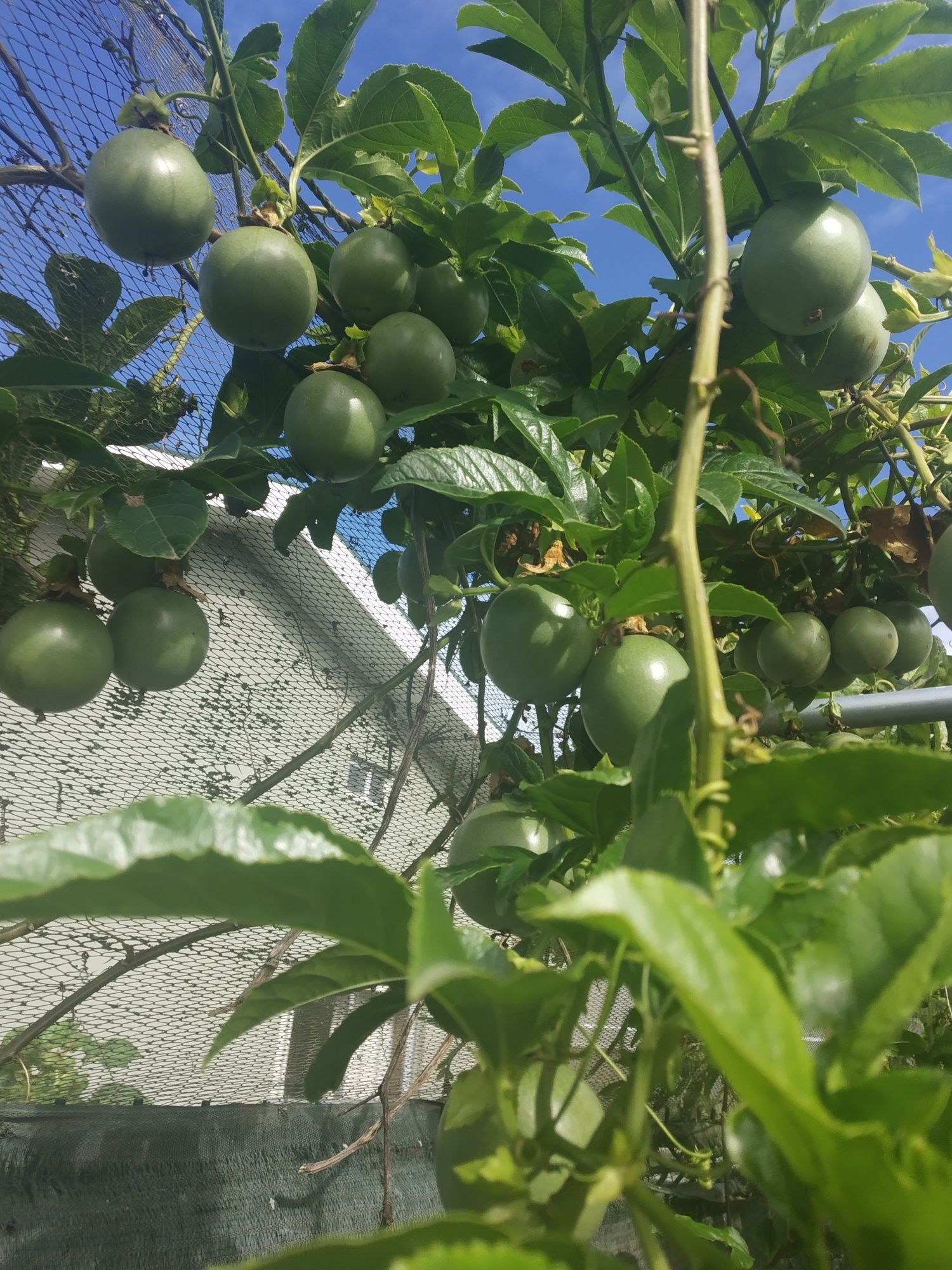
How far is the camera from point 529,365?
0.75 metres

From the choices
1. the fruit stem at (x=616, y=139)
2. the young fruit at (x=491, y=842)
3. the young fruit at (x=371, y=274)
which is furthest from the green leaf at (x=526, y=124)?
the young fruit at (x=491, y=842)

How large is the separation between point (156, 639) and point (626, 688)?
407 millimetres

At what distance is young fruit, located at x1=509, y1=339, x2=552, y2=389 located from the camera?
2.42 feet

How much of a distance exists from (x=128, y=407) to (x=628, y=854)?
730 millimetres

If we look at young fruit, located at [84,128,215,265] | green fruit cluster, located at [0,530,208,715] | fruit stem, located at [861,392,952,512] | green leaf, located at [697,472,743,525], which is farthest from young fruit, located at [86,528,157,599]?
fruit stem, located at [861,392,952,512]

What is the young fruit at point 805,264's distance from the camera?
574mm

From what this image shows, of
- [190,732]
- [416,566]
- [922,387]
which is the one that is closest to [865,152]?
[922,387]

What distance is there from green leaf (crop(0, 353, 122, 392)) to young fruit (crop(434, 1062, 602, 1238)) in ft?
1.96

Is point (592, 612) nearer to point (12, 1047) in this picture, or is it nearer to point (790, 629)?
point (790, 629)

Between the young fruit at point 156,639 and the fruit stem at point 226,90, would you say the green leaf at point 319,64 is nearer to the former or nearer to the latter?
the fruit stem at point 226,90

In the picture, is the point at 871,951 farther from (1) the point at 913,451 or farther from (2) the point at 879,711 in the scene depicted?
(1) the point at 913,451

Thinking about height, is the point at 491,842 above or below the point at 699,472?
below

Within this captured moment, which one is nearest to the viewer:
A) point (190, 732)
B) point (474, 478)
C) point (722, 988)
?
point (722, 988)

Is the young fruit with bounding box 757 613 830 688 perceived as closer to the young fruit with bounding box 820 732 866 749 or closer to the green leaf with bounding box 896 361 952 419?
the young fruit with bounding box 820 732 866 749
